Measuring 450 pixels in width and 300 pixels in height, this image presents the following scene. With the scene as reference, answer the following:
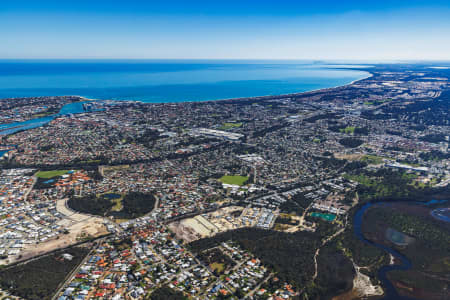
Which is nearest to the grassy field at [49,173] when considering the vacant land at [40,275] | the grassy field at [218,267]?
the vacant land at [40,275]

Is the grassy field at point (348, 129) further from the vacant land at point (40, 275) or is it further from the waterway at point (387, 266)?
the vacant land at point (40, 275)

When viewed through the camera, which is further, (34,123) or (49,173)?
(34,123)

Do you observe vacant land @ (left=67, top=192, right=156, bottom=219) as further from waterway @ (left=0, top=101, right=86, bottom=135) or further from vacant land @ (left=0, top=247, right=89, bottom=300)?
waterway @ (left=0, top=101, right=86, bottom=135)

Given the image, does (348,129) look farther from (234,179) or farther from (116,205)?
(116,205)

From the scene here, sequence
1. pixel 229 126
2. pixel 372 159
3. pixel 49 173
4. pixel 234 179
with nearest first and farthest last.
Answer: pixel 234 179 → pixel 49 173 → pixel 372 159 → pixel 229 126

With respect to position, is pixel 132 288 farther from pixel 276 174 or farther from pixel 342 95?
pixel 342 95

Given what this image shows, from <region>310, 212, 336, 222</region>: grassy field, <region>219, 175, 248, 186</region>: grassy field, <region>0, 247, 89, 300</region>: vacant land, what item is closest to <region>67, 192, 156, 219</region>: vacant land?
<region>0, 247, 89, 300</region>: vacant land

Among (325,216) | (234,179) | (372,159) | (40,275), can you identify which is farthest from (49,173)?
(372,159)

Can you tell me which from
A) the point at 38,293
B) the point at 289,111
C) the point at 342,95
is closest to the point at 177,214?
the point at 38,293

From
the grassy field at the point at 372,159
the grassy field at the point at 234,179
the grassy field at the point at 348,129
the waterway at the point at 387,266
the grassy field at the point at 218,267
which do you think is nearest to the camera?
the waterway at the point at 387,266
